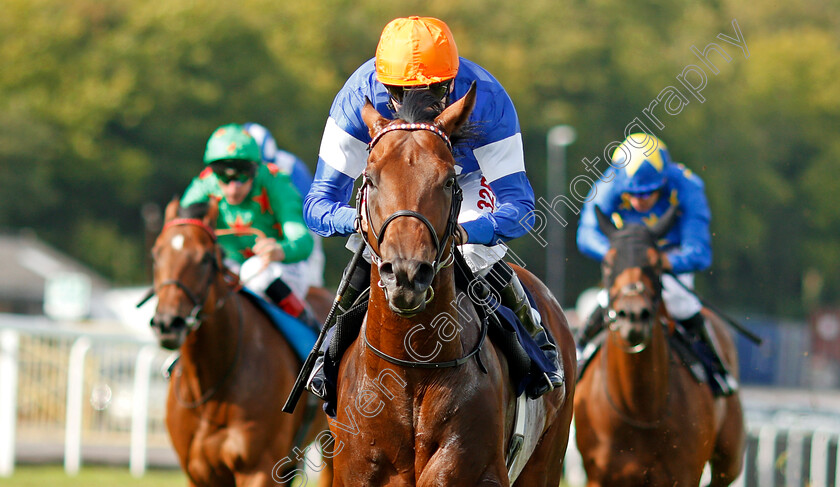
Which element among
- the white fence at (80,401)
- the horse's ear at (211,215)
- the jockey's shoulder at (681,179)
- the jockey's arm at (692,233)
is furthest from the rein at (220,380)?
the white fence at (80,401)

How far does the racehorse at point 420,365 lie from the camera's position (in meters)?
3.73

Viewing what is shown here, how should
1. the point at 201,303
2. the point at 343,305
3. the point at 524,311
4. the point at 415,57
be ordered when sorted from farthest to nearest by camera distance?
the point at 201,303 < the point at 524,311 < the point at 343,305 < the point at 415,57

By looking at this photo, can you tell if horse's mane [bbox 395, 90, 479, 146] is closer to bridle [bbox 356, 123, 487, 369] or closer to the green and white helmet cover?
bridle [bbox 356, 123, 487, 369]

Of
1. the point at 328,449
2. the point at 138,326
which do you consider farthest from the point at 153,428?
the point at 328,449

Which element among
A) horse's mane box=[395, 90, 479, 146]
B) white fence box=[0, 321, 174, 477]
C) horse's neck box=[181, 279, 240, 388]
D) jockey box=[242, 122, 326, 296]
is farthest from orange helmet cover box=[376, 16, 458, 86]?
white fence box=[0, 321, 174, 477]

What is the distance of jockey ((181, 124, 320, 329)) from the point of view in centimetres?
712

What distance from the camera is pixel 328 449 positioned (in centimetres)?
511

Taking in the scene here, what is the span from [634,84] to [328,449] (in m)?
41.2

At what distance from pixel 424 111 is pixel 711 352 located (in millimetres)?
3856

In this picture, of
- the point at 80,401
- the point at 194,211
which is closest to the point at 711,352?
the point at 194,211

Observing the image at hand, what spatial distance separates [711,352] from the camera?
720cm

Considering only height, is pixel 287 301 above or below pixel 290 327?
above

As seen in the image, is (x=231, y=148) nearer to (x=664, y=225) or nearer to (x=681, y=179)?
(x=664, y=225)

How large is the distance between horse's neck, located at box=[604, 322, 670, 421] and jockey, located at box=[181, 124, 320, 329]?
204 centimetres
